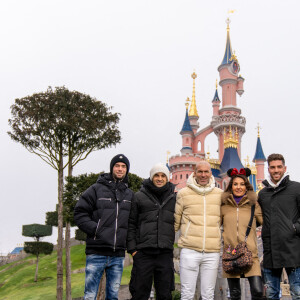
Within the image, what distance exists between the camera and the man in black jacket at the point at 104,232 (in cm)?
571

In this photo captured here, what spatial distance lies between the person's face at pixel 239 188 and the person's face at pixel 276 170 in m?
0.46

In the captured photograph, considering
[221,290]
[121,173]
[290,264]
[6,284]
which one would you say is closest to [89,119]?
[221,290]

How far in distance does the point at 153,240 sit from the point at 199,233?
2.27 feet

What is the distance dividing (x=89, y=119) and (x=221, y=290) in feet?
A: 39.9

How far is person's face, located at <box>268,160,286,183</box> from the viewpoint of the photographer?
5.97 meters

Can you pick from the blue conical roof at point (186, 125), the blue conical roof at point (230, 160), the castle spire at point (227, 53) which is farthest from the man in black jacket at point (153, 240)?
the castle spire at point (227, 53)

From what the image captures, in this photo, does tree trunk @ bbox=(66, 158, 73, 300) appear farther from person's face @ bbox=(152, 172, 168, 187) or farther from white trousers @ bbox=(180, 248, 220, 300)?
white trousers @ bbox=(180, 248, 220, 300)

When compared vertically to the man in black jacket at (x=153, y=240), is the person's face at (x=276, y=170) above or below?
above

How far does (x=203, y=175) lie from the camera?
6.08 meters

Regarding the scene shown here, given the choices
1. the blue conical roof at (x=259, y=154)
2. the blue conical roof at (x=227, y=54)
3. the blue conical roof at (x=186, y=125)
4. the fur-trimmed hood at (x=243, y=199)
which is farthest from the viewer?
the blue conical roof at (x=259, y=154)

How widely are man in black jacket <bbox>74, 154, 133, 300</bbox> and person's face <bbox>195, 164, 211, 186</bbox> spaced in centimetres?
114

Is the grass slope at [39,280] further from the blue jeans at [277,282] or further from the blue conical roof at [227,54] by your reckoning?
the blue conical roof at [227,54]

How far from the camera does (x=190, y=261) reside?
570 centimetres

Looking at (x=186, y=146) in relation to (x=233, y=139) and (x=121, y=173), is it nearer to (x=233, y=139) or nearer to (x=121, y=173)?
(x=233, y=139)
